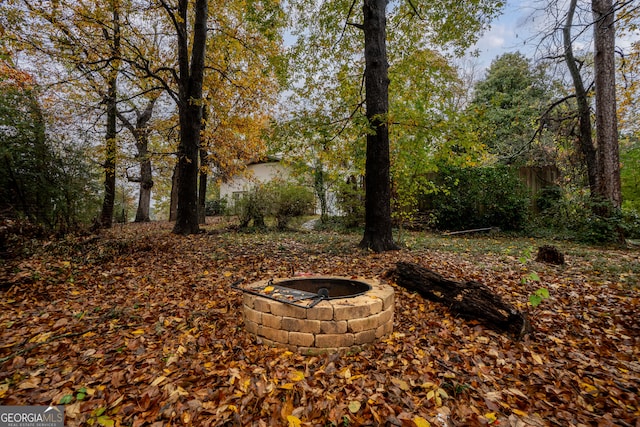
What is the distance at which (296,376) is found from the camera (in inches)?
91.3

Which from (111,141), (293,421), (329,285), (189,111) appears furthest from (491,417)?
(111,141)

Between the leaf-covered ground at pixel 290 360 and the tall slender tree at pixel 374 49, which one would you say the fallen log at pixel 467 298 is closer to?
the leaf-covered ground at pixel 290 360

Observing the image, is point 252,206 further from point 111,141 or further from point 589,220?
point 589,220

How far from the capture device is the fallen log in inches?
118

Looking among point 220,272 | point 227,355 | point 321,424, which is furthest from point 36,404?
point 220,272

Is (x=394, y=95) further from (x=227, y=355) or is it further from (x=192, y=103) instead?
(x=227, y=355)

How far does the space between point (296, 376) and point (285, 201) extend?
7.54 m

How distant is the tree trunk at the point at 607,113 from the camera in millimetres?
7152

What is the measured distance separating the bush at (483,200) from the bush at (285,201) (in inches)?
174

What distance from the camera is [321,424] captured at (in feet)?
6.25

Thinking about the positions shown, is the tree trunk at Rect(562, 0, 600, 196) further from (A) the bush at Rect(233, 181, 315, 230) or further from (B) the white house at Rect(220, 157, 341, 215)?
(A) the bush at Rect(233, 181, 315, 230)

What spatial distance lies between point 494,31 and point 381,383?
7.82 metres

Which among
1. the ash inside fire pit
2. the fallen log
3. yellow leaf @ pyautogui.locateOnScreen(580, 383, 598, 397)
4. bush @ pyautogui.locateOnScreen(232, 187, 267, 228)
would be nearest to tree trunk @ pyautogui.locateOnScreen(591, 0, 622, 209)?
the fallen log

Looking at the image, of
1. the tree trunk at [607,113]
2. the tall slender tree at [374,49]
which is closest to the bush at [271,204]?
the tall slender tree at [374,49]
